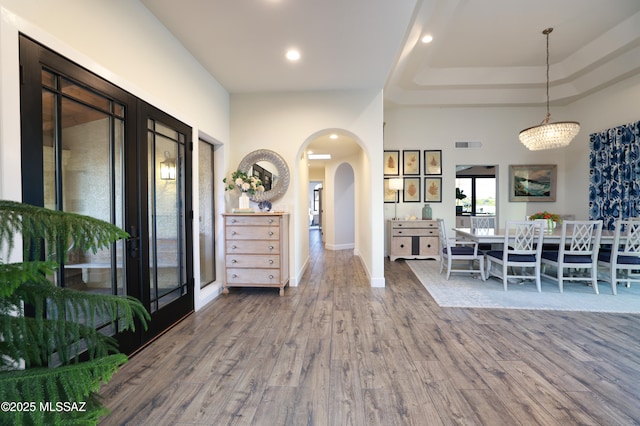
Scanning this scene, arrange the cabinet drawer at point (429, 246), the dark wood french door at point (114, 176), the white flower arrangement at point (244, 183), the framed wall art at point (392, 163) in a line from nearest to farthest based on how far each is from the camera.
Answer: the dark wood french door at point (114, 176) < the white flower arrangement at point (244, 183) < the cabinet drawer at point (429, 246) < the framed wall art at point (392, 163)

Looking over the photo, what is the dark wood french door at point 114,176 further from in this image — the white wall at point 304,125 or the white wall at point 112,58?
the white wall at point 304,125

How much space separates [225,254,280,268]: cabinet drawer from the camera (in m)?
3.63

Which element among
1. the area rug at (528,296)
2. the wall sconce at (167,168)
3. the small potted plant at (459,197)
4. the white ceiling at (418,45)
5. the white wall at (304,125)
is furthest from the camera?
the small potted plant at (459,197)

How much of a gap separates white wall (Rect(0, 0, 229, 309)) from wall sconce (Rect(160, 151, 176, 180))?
31cm

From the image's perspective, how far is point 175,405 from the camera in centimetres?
165

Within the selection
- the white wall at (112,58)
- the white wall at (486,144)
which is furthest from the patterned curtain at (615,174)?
the white wall at (112,58)

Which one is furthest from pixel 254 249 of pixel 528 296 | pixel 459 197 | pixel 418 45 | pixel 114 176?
pixel 459 197

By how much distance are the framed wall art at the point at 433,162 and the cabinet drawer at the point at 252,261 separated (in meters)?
4.40

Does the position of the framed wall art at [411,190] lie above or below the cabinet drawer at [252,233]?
above

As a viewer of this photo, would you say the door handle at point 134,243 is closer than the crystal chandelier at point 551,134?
Yes

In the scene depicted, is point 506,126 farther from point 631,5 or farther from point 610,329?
point 610,329

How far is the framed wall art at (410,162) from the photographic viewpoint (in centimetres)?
640

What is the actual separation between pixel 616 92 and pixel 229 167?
7021mm

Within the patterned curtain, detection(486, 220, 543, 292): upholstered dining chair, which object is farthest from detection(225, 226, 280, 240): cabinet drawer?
the patterned curtain
